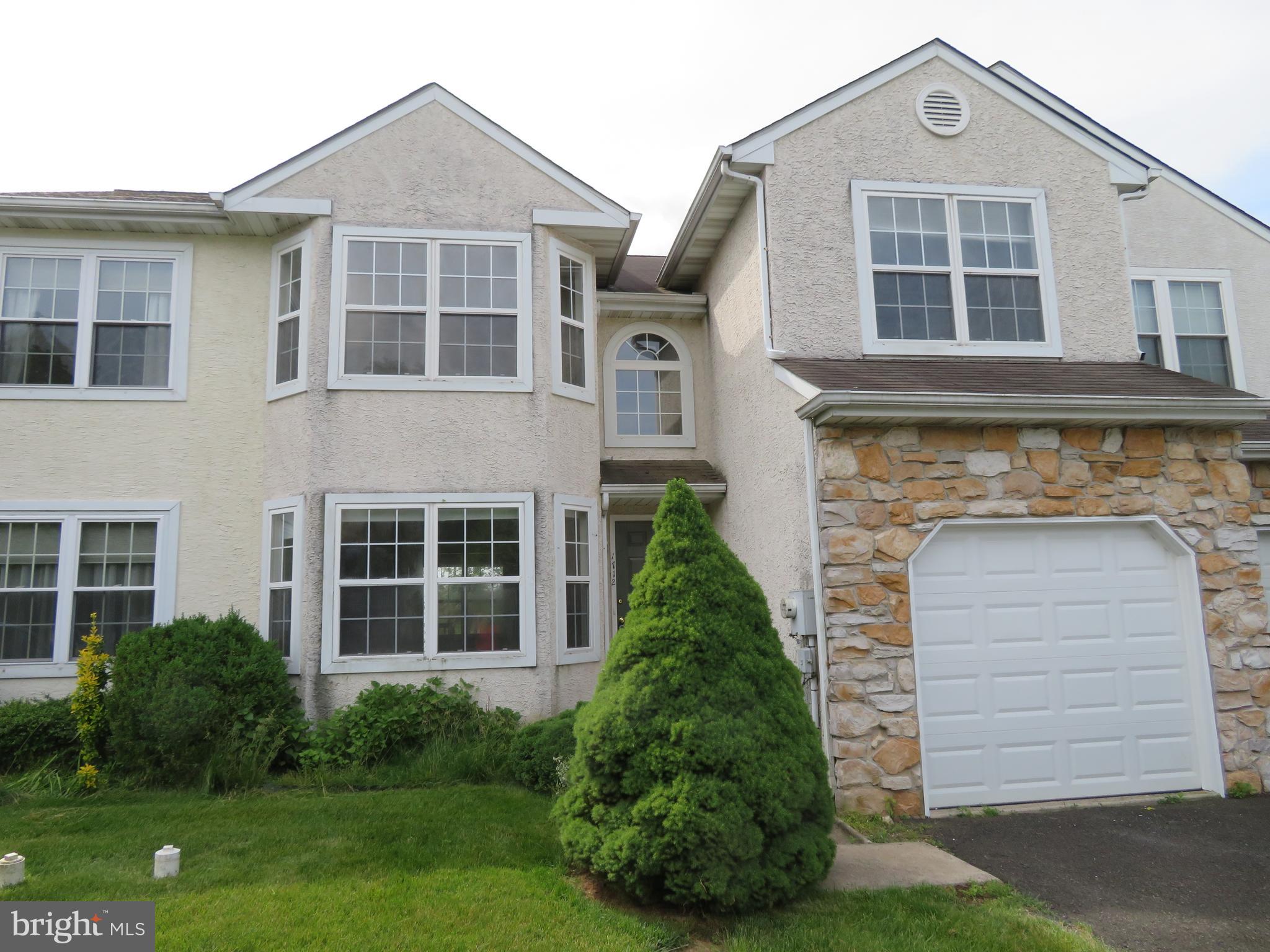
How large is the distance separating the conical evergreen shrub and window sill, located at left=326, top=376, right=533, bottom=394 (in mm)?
4399

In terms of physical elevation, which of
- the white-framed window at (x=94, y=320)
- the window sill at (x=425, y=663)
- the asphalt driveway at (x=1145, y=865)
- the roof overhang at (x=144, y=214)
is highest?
the roof overhang at (x=144, y=214)

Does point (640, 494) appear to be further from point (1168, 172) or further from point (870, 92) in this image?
point (1168, 172)

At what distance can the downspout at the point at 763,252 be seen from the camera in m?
9.08

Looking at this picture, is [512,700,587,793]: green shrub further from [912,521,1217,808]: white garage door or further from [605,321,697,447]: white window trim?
[605,321,697,447]: white window trim

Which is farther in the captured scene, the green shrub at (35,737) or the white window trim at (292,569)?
the white window trim at (292,569)

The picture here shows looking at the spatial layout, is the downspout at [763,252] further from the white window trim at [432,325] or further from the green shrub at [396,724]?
the green shrub at [396,724]

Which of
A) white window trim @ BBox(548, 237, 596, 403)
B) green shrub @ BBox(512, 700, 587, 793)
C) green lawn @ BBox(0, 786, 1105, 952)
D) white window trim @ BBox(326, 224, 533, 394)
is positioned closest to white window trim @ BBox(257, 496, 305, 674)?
white window trim @ BBox(326, 224, 533, 394)

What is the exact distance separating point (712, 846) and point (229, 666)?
18.4 ft

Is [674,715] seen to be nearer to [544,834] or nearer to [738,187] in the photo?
[544,834]

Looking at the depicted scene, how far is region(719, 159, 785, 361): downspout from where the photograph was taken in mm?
9078

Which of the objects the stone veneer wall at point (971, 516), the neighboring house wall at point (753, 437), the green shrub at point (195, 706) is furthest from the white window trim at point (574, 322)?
the green shrub at point (195, 706)

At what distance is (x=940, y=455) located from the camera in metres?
7.77

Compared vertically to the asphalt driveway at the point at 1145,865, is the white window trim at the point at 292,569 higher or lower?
higher

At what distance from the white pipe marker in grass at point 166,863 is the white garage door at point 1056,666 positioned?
5.68 m
